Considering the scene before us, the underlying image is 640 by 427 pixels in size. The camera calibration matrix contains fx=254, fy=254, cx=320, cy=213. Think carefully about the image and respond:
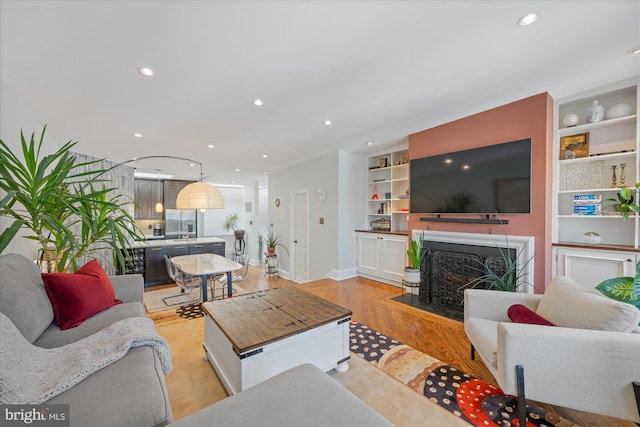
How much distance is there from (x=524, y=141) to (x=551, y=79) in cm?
64

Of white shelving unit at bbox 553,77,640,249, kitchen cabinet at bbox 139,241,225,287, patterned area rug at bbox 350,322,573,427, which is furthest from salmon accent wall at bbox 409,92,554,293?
kitchen cabinet at bbox 139,241,225,287

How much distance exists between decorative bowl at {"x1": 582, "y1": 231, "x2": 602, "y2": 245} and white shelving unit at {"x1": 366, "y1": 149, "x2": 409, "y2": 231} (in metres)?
2.18

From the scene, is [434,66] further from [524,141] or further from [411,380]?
[411,380]

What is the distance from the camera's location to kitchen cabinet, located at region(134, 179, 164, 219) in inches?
249

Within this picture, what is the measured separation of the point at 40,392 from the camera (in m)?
1.05

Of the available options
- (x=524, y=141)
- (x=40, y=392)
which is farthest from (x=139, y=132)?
(x=524, y=141)

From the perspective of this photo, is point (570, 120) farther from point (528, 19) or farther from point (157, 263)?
point (157, 263)

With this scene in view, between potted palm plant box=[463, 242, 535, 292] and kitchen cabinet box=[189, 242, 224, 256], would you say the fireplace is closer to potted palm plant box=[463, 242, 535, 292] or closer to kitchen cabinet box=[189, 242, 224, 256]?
potted palm plant box=[463, 242, 535, 292]

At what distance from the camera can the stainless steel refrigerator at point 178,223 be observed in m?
6.69

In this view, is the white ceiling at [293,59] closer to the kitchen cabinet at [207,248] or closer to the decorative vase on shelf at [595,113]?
the decorative vase on shelf at [595,113]

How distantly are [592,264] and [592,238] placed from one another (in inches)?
11.3

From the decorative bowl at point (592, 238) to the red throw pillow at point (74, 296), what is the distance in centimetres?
465

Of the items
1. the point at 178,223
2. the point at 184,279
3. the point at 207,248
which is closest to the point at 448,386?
the point at 184,279

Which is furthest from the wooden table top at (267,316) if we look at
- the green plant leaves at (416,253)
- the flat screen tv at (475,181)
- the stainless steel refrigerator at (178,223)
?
the stainless steel refrigerator at (178,223)
